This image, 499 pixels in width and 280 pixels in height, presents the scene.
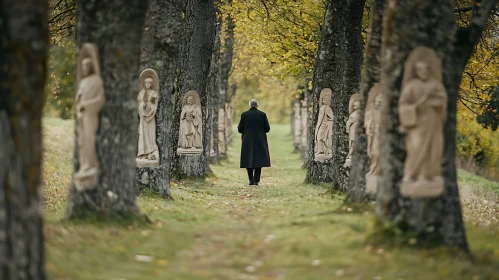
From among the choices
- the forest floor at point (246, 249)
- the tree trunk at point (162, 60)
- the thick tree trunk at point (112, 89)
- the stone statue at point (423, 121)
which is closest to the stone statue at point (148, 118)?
the tree trunk at point (162, 60)

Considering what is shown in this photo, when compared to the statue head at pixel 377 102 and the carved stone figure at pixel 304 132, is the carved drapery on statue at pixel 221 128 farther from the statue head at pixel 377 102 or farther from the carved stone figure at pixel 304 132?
the statue head at pixel 377 102

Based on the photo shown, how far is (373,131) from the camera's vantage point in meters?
11.8

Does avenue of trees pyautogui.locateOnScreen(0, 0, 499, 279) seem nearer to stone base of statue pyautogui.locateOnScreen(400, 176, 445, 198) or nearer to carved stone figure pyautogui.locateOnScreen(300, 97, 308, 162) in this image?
stone base of statue pyautogui.locateOnScreen(400, 176, 445, 198)

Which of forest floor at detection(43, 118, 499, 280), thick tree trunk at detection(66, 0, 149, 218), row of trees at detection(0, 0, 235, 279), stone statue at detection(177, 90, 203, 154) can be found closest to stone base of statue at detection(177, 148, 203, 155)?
stone statue at detection(177, 90, 203, 154)

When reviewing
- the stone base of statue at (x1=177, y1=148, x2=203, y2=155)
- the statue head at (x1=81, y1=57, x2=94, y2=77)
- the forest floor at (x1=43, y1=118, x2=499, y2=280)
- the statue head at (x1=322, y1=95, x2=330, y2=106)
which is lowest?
the forest floor at (x1=43, y1=118, x2=499, y2=280)

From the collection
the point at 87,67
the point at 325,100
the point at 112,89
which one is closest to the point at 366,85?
the point at 112,89

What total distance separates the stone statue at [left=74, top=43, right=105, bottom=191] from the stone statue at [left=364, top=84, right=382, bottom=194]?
469 centimetres

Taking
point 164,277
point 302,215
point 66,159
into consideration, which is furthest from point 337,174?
point 66,159

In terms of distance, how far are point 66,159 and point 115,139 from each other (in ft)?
58.2

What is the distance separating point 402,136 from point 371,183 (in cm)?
341

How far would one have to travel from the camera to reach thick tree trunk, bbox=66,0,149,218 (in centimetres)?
934

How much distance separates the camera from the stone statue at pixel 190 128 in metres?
19.8

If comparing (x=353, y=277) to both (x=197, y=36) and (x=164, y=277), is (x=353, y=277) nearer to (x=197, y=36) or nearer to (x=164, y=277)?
(x=164, y=277)

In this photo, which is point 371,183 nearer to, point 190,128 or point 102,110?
point 102,110
